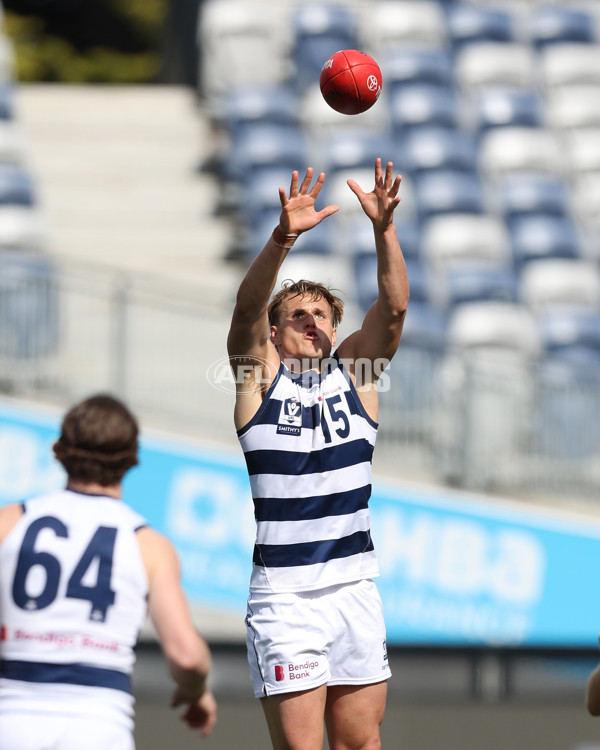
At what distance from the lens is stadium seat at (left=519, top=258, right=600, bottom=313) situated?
10570 millimetres

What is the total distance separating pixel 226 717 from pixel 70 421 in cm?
355

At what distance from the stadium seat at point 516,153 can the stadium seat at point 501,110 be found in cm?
15

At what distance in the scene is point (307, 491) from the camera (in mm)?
3377

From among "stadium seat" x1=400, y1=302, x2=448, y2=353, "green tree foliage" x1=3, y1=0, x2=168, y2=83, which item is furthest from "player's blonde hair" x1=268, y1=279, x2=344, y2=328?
"green tree foliage" x1=3, y1=0, x2=168, y2=83

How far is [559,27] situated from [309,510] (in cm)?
1188

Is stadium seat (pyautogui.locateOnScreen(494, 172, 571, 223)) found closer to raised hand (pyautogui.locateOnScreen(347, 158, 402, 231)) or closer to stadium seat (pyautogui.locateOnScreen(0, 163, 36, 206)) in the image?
stadium seat (pyautogui.locateOnScreen(0, 163, 36, 206))

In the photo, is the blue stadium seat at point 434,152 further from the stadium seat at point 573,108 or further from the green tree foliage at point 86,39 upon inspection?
the green tree foliage at point 86,39

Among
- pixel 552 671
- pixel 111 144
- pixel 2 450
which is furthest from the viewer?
pixel 111 144

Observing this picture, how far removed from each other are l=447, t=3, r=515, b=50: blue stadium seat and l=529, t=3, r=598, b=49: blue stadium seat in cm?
33

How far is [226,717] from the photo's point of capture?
19.8ft

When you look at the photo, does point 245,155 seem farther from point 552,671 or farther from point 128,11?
point 128,11

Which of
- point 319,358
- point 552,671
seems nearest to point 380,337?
point 319,358

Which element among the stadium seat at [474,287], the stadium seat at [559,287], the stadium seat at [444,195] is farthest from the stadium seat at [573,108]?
the stadium seat at [474,287]

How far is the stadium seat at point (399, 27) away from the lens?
43.7 ft
